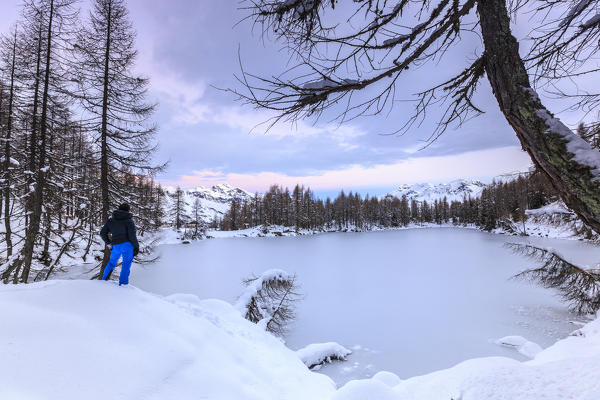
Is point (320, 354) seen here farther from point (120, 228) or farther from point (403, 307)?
point (403, 307)

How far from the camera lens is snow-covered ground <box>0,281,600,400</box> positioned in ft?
6.79

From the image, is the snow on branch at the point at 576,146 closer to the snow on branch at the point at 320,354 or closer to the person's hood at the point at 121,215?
the person's hood at the point at 121,215

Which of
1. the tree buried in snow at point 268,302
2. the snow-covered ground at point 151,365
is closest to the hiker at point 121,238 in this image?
the snow-covered ground at point 151,365

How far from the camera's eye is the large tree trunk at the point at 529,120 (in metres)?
1.37

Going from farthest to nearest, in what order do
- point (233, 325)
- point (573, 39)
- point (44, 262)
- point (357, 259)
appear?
point (357, 259) → point (44, 262) → point (233, 325) → point (573, 39)

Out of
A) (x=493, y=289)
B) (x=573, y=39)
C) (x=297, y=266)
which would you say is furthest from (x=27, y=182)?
(x=493, y=289)

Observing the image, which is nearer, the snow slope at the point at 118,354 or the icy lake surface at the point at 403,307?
the snow slope at the point at 118,354

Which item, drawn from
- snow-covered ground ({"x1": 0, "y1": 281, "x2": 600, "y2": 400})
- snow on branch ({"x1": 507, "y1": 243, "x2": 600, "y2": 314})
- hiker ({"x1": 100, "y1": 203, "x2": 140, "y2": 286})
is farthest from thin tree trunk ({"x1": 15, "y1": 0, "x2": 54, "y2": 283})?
snow on branch ({"x1": 507, "y1": 243, "x2": 600, "y2": 314})

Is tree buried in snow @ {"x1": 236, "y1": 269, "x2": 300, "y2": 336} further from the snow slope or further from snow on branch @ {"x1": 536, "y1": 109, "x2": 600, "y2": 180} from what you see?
snow on branch @ {"x1": 536, "y1": 109, "x2": 600, "y2": 180}

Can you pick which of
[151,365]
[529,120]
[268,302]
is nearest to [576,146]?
[529,120]

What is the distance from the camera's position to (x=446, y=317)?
35.1ft

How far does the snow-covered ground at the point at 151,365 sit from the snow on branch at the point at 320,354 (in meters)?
2.83

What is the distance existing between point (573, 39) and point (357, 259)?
24.1 metres

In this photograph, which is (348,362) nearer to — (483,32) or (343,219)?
(483,32)
